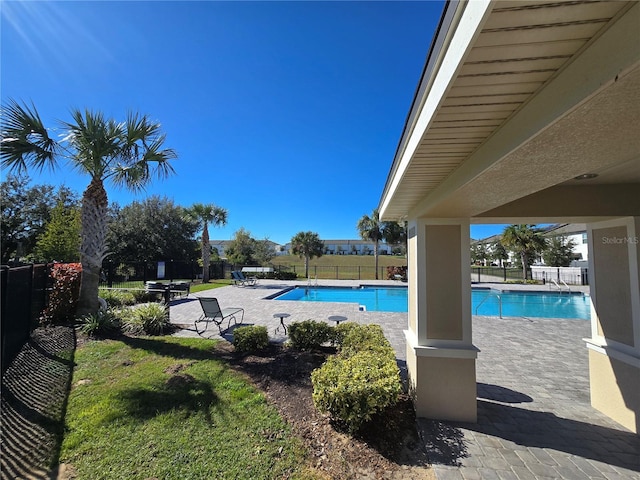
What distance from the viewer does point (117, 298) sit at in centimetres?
959

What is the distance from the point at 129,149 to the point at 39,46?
2621 millimetres

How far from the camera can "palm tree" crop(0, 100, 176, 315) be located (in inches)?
244

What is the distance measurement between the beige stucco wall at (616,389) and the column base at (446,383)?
168 centimetres

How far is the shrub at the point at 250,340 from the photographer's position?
5.41 meters

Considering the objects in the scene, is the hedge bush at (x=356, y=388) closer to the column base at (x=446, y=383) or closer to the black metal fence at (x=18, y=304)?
the column base at (x=446, y=383)

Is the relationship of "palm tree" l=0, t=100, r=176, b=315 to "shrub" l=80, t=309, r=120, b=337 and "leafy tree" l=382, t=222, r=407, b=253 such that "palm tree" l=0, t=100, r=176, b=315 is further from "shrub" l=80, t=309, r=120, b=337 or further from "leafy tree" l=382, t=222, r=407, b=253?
"leafy tree" l=382, t=222, r=407, b=253

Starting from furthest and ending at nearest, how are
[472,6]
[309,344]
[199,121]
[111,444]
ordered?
1. [199,121]
2. [309,344]
3. [111,444]
4. [472,6]

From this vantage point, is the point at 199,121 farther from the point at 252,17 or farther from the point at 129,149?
the point at 252,17

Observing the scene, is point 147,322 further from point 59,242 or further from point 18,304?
point 59,242

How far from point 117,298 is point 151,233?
15852 millimetres

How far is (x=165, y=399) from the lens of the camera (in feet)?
11.9

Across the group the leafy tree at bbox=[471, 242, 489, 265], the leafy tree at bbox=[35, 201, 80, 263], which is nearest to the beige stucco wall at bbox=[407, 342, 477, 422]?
the leafy tree at bbox=[35, 201, 80, 263]

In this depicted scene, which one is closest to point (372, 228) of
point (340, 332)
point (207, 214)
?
point (207, 214)

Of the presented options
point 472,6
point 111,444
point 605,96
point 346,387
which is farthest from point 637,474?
point 111,444
